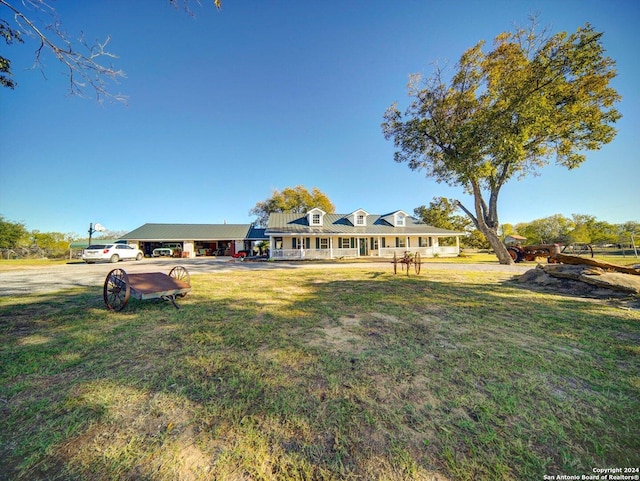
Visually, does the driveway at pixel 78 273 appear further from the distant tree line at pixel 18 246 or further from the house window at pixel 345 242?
the distant tree line at pixel 18 246

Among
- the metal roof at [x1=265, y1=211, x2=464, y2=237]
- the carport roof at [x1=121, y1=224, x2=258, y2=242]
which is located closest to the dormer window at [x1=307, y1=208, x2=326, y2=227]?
the metal roof at [x1=265, y1=211, x2=464, y2=237]

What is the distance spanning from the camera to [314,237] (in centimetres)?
2469

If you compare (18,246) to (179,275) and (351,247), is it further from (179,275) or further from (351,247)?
(351,247)

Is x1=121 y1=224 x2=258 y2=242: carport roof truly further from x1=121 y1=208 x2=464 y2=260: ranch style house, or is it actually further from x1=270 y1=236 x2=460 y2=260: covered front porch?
x1=270 y1=236 x2=460 y2=260: covered front porch

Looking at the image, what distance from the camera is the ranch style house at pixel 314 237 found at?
23781 mm

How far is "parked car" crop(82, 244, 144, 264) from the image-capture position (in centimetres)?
1992

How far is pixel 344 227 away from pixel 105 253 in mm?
22531

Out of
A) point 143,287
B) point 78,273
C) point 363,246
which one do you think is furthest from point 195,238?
point 143,287

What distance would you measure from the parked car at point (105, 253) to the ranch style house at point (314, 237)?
6788 mm

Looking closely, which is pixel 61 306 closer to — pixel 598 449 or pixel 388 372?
pixel 388 372

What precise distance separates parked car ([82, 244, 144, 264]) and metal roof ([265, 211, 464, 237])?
1387 centimetres

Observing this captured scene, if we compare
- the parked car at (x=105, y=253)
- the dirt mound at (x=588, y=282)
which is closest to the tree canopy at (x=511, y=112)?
the dirt mound at (x=588, y=282)

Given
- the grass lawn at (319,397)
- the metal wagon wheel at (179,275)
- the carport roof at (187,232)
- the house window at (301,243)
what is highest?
the carport roof at (187,232)

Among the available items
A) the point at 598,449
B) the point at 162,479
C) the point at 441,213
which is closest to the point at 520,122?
the point at 598,449
